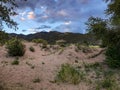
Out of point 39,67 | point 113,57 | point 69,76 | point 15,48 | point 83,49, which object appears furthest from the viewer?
point 83,49

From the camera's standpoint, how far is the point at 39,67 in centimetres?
2048

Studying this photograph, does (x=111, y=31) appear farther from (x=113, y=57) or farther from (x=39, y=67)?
(x=39, y=67)

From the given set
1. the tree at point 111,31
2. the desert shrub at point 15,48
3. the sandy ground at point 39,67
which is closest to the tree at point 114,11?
the tree at point 111,31

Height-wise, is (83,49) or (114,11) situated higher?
(114,11)

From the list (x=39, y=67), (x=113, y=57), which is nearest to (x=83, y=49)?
(x=113, y=57)

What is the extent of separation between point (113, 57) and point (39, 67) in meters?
4.94

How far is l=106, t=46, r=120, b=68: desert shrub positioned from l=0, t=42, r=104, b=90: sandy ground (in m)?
1.43

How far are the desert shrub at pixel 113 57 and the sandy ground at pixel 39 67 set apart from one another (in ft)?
4.68

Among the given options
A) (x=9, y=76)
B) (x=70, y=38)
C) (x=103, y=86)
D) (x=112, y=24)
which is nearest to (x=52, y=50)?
(x=112, y=24)

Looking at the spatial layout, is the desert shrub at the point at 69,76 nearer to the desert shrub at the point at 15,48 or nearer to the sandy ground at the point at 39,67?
the sandy ground at the point at 39,67

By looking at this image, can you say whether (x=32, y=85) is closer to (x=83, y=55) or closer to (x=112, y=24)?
(x=112, y=24)

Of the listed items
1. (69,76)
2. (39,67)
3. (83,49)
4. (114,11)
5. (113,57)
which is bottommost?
(69,76)

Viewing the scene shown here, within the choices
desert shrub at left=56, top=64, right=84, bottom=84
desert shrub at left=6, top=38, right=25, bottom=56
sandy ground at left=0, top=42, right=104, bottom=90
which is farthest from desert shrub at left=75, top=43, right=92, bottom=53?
desert shrub at left=56, top=64, right=84, bottom=84

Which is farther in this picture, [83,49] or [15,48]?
[83,49]
